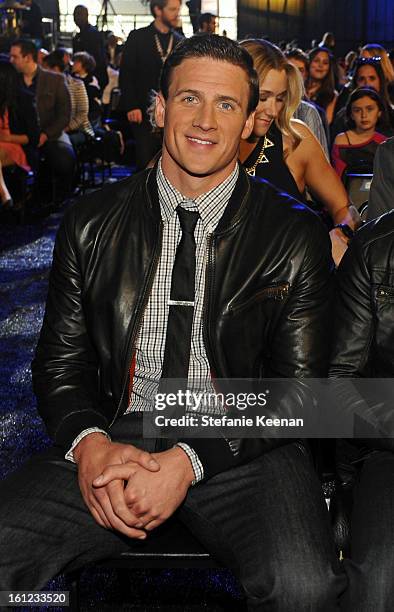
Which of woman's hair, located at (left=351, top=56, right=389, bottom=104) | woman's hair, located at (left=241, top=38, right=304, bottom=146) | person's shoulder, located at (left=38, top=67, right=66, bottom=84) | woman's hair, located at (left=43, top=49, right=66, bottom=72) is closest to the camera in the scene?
woman's hair, located at (left=241, top=38, right=304, bottom=146)

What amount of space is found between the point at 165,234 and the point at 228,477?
0.65 m

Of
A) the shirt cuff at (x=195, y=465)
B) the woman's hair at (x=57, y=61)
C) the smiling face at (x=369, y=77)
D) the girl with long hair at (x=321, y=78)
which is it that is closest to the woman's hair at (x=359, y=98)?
the smiling face at (x=369, y=77)

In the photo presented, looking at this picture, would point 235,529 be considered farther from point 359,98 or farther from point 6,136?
point 6,136

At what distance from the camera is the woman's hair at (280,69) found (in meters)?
4.09

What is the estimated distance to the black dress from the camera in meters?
4.20

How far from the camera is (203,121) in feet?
8.76

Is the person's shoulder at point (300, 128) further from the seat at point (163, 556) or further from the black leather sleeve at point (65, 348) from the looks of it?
the seat at point (163, 556)

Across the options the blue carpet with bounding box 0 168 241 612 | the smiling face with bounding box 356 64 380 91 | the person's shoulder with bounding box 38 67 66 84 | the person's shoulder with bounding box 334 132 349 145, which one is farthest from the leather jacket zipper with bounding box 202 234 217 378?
the person's shoulder with bounding box 38 67 66 84

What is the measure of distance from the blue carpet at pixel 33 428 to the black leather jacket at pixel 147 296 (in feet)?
2.51

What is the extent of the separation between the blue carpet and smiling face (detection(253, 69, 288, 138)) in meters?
1.60

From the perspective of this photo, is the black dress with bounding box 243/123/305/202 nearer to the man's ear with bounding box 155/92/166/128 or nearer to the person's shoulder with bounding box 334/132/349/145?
the man's ear with bounding box 155/92/166/128

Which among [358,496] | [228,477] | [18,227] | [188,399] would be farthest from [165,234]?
[18,227]

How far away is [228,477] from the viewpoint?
2.45 m

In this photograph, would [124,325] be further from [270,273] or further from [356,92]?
[356,92]
